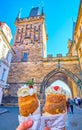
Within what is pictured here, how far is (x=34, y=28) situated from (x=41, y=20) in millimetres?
2165

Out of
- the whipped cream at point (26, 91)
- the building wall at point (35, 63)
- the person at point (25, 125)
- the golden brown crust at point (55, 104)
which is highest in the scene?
the building wall at point (35, 63)

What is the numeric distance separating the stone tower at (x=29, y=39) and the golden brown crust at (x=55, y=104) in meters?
18.0

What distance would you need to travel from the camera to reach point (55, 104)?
1.56m

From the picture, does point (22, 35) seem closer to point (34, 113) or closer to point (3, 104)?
point (3, 104)

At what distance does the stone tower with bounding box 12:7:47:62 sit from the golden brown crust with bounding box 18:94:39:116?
1807 centimetres

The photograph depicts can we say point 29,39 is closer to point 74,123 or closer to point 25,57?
point 25,57

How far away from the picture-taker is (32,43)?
21172 millimetres

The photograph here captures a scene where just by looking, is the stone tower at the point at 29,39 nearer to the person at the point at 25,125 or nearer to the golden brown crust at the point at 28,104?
the golden brown crust at the point at 28,104

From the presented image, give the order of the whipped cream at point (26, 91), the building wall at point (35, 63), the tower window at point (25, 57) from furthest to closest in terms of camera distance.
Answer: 1. the tower window at point (25, 57)
2. the building wall at point (35, 63)
3. the whipped cream at point (26, 91)

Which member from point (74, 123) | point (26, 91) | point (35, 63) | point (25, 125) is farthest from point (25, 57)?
point (25, 125)

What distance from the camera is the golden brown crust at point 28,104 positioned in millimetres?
1437

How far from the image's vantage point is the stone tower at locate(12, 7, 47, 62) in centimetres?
2012

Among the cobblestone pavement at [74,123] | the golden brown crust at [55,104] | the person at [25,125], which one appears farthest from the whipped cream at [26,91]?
the cobblestone pavement at [74,123]

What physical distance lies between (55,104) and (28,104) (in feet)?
1.25
